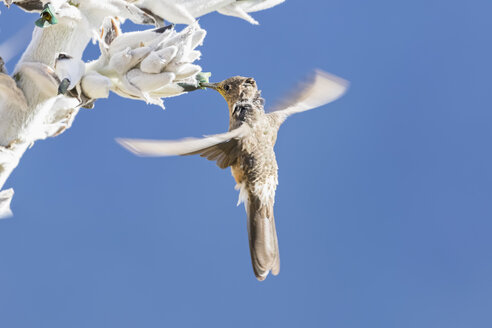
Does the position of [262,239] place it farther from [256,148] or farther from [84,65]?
[84,65]

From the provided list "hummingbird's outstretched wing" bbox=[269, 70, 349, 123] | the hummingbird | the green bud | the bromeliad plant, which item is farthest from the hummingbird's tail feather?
the green bud

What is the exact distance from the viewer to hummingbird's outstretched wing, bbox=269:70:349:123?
7.03 feet

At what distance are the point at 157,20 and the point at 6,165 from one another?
48 centimetres

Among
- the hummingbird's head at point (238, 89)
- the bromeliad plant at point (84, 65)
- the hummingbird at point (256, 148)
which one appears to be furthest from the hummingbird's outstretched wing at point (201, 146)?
the hummingbird's head at point (238, 89)

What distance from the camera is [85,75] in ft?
3.75

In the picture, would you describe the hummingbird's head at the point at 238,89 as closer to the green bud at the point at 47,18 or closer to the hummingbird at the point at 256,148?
the hummingbird at the point at 256,148

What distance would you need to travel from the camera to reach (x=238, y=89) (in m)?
2.13

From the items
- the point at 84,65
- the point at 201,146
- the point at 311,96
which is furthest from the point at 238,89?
the point at 84,65

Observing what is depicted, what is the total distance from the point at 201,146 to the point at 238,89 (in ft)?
2.10

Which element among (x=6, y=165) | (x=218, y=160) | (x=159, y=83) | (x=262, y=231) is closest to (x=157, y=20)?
(x=159, y=83)

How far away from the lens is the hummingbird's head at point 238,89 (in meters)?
2.11

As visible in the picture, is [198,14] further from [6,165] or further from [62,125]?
[6,165]

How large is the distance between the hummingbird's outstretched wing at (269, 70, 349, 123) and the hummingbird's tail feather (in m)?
0.44

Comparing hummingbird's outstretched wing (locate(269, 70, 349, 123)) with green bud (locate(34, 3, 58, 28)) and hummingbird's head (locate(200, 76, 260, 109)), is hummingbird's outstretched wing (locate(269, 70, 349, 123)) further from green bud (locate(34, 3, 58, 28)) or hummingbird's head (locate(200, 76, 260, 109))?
Answer: green bud (locate(34, 3, 58, 28))
